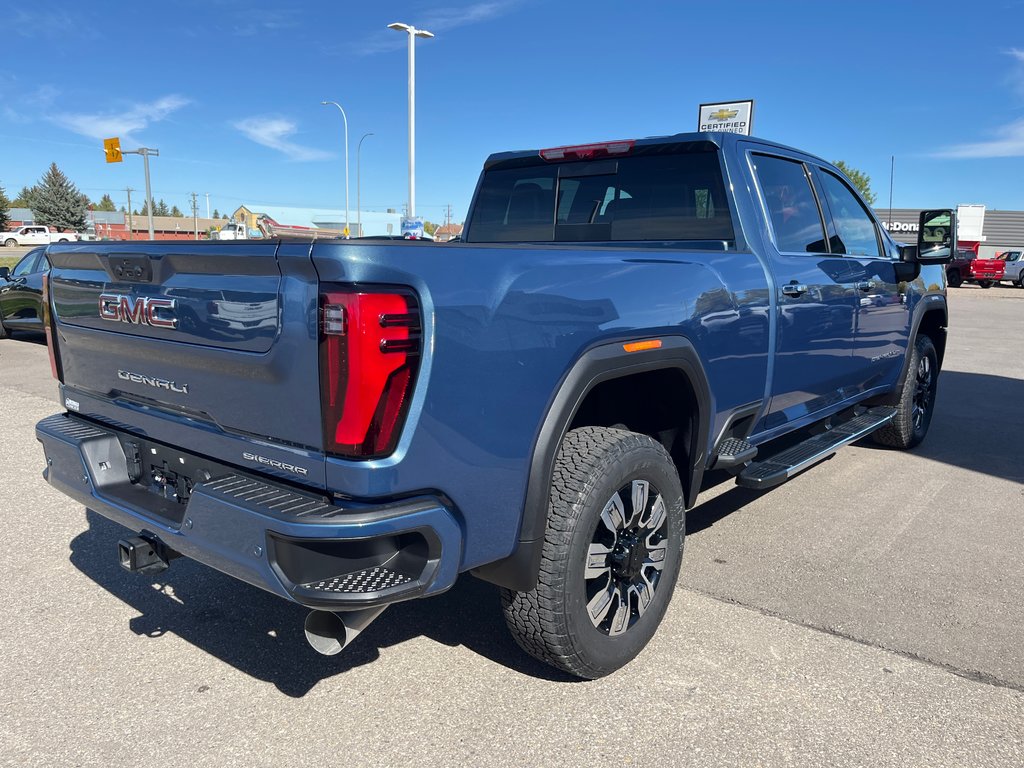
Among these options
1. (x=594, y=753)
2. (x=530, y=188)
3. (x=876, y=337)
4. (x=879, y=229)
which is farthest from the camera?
(x=879, y=229)

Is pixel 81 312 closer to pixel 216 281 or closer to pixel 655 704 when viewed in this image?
pixel 216 281

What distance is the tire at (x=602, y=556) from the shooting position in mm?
2529

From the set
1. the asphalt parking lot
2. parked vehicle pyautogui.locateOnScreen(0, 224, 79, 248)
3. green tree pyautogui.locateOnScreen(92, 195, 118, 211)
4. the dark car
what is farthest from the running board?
green tree pyautogui.locateOnScreen(92, 195, 118, 211)

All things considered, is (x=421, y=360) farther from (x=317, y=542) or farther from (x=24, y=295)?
(x=24, y=295)

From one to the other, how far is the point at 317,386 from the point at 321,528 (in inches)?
14.4

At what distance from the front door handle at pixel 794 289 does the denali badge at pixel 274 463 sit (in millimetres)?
2504

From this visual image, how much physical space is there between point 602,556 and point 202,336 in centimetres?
149

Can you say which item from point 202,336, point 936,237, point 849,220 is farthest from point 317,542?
point 936,237

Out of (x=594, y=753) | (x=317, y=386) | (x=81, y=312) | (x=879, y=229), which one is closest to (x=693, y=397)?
(x=594, y=753)

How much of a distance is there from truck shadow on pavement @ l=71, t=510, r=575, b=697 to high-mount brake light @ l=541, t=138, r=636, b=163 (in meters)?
2.30

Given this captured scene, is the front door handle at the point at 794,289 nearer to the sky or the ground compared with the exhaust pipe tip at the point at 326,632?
nearer to the sky

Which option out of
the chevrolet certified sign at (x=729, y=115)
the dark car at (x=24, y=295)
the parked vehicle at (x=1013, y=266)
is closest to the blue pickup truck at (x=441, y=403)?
the dark car at (x=24, y=295)

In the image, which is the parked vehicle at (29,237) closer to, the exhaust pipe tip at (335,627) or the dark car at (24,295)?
the dark car at (24,295)

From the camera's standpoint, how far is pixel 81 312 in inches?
114
